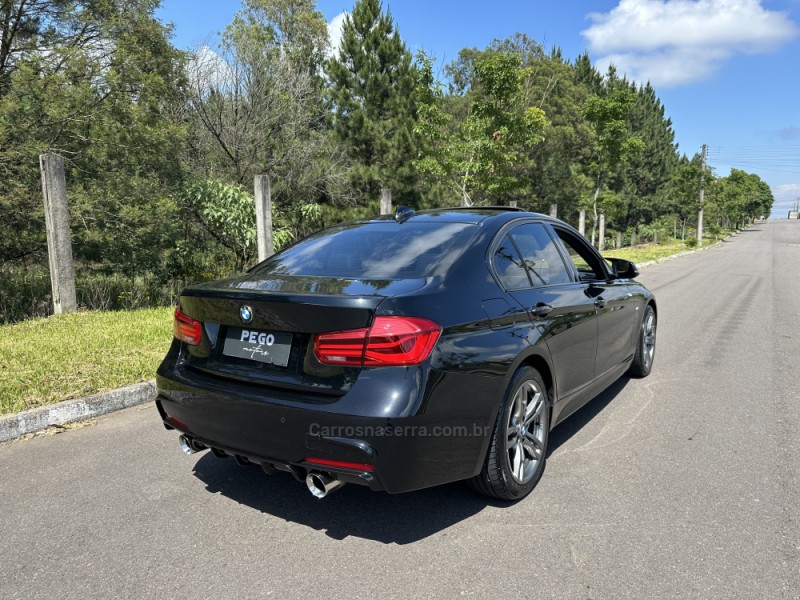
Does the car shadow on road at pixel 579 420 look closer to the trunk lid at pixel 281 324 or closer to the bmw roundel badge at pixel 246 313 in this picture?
the trunk lid at pixel 281 324

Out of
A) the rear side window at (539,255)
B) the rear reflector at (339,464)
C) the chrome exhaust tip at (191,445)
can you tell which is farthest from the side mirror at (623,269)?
the chrome exhaust tip at (191,445)

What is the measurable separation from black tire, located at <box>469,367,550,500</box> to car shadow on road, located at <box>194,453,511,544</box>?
0.16 metres

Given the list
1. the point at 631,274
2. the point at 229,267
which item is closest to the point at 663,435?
the point at 631,274

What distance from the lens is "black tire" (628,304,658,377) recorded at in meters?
5.50

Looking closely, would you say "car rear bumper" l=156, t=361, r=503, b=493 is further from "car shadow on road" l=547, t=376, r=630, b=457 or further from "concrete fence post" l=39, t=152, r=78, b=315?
"concrete fence post" l=39, t=152, r=78, b=315

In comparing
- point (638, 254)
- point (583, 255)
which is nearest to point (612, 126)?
point (638, 254)

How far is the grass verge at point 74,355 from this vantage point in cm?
457

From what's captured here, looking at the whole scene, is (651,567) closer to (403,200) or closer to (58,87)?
(58,87)

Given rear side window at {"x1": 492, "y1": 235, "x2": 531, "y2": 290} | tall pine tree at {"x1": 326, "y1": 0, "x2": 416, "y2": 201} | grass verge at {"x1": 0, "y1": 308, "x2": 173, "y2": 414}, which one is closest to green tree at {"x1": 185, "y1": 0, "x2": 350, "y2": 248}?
tall pine tree at {"x1": 326, "y1": 0, "x2": 416, "y2": 201}

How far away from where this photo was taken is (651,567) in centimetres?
250

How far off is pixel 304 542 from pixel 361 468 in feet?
1.97

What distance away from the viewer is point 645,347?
5.66 meters

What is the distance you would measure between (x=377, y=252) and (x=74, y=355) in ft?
12.9

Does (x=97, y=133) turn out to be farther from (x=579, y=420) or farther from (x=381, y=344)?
(x=381, y=344)
